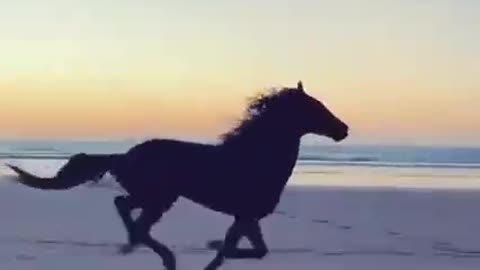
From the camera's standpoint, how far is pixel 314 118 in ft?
16.2

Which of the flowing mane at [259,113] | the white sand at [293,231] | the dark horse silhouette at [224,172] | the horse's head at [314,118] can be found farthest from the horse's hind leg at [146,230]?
the white sand at [293,231]

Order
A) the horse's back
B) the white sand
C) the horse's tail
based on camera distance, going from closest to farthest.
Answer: the horse's back, the horse's tail, the white sand

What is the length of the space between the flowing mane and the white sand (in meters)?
1.42

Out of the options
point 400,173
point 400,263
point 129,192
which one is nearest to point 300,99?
point 129,192

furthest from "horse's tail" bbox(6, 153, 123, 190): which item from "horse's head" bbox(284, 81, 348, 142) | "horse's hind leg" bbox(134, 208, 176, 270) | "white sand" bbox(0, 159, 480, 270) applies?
"white sand" bbox(0, 159, 480, 270)

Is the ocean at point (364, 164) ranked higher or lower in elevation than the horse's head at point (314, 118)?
lower

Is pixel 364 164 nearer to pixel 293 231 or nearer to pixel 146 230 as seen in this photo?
pixel 293 231

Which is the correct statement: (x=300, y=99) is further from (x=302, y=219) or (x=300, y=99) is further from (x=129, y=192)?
(x=302, y=219)

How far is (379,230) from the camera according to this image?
8.33 m

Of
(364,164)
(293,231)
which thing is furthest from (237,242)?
(364,164)

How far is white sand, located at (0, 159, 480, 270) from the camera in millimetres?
6598

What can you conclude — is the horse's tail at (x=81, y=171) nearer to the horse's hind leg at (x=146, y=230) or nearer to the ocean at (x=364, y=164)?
the horse's hind leg at (x=146, y=230)

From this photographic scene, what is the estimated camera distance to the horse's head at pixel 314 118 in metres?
4.88

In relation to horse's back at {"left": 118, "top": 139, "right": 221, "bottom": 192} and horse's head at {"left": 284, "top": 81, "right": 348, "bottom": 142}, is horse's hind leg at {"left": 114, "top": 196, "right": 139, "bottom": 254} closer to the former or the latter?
horse's back at {"left": 118, "top": 139, "right": 221, "bottom": 192}
